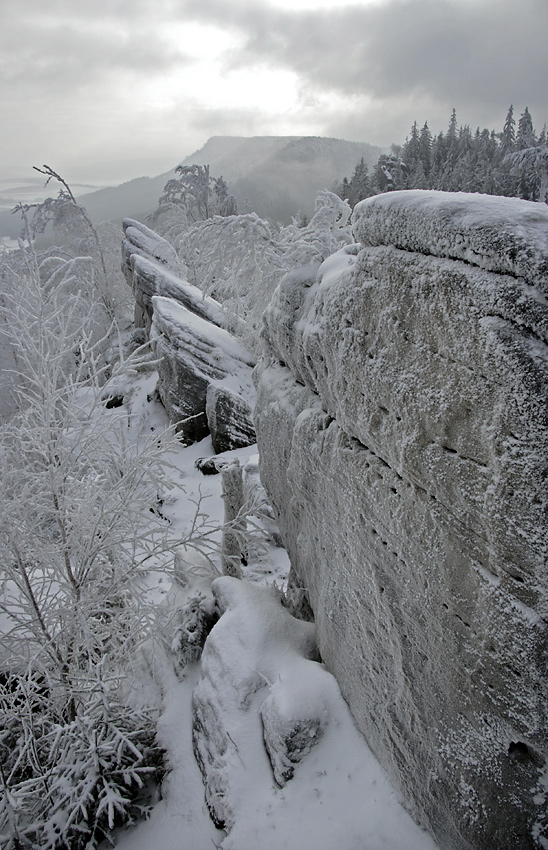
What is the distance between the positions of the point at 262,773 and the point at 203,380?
11.1m

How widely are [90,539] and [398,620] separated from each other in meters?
3.71

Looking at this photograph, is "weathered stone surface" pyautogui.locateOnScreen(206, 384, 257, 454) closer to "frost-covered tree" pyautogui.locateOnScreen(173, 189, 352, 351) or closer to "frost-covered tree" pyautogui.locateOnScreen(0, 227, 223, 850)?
"frost-covered tree" pyautogui.locateOnScreen(173, 189, 352, 351)

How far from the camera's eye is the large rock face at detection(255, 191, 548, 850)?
2.12 meters

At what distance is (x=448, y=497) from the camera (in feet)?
8.36

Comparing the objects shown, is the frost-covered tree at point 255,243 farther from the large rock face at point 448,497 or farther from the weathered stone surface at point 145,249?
the weathered stone surface at point 145,249

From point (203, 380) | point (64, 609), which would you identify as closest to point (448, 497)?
point (64, 609)

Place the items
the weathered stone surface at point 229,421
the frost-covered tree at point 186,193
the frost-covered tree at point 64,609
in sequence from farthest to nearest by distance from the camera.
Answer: the frost-covered tree at point 186,193, the weathered stone surface at point 229,421, the frost-covered tree at point 64,609

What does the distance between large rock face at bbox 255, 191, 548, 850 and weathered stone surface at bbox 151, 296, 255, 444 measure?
9.23 meters

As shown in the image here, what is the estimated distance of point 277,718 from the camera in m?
4.13

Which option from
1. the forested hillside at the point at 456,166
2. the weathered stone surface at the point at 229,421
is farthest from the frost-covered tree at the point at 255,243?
the forested hillside at the point at 456,166

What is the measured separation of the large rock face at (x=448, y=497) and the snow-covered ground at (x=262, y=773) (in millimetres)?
278

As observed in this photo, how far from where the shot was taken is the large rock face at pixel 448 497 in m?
2.12

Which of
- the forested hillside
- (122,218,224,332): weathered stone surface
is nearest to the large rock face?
(122,218,224,332): weathered stone surface

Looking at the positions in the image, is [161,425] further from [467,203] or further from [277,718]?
[467,203]
